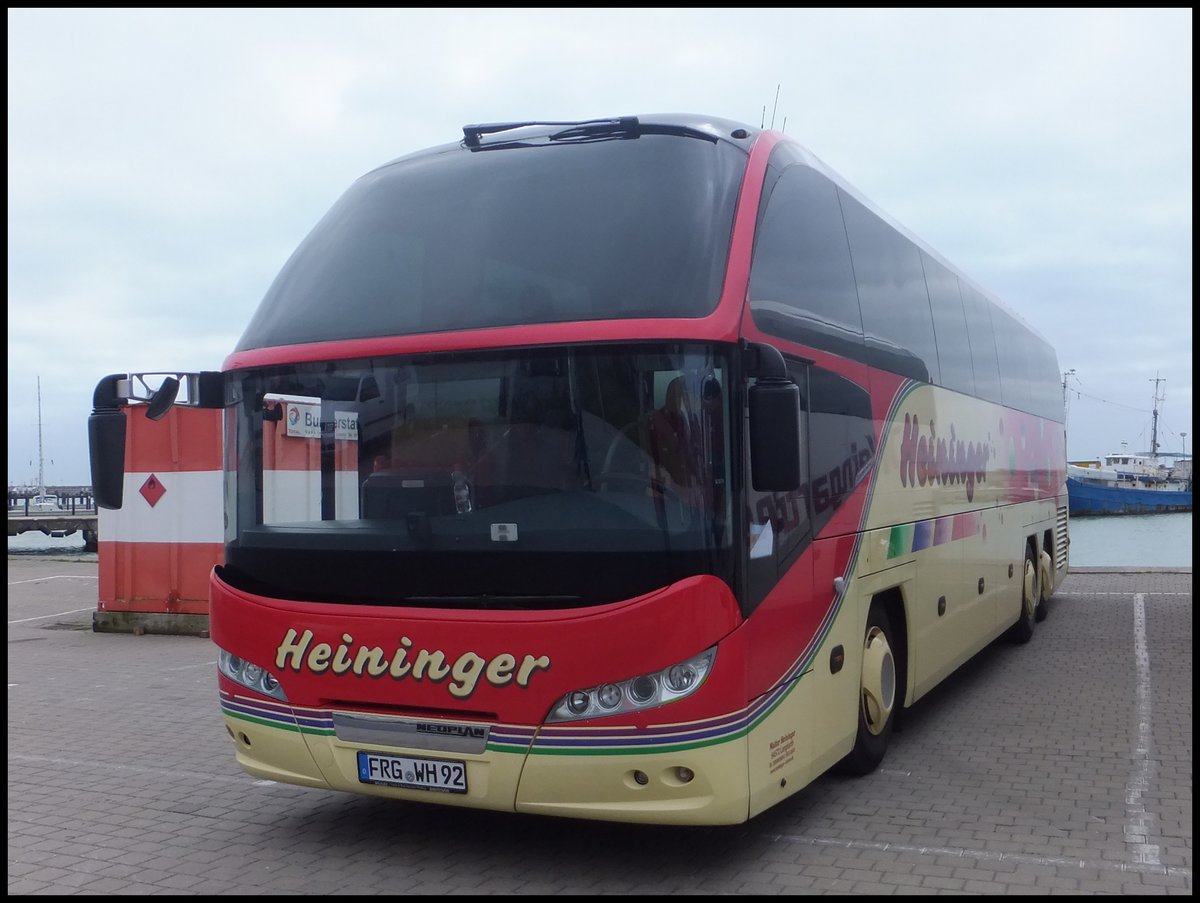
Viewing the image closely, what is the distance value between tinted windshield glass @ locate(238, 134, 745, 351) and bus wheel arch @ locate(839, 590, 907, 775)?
275 cm

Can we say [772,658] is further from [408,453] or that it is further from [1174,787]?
[1174,787]

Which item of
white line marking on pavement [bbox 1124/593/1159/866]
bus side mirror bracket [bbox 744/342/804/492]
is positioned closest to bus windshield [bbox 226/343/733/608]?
bus side mirror bracket [bbox 744/342/804/492]

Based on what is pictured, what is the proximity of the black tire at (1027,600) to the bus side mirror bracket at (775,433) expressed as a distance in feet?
27.2

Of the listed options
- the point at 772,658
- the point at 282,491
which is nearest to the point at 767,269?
the point at 772,658

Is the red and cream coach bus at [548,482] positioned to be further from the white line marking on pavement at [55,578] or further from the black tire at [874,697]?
the white line marking on pavement at [55,578]

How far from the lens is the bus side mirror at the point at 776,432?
16.8 feet

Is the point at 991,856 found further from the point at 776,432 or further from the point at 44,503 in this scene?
the point at 44,503


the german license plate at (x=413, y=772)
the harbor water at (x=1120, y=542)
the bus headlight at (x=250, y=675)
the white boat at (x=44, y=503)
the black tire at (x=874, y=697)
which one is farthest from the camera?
the white boat at (x=44, y=503)

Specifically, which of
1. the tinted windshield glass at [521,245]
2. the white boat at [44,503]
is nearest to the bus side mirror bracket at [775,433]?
the tinted windshield glass at [521,245]

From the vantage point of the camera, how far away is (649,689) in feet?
16.9

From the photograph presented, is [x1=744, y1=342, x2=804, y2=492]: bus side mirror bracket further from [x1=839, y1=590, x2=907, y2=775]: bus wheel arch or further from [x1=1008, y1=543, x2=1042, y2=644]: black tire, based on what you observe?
[x1=1008, y1=543, x2=1042, y2=644]: black tire

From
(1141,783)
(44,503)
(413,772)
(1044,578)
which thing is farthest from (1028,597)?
(44,503)

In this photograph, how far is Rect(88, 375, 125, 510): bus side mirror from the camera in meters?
5.84

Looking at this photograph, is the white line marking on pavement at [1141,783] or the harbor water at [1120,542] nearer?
the white line marking on pavement at [1141,783]
